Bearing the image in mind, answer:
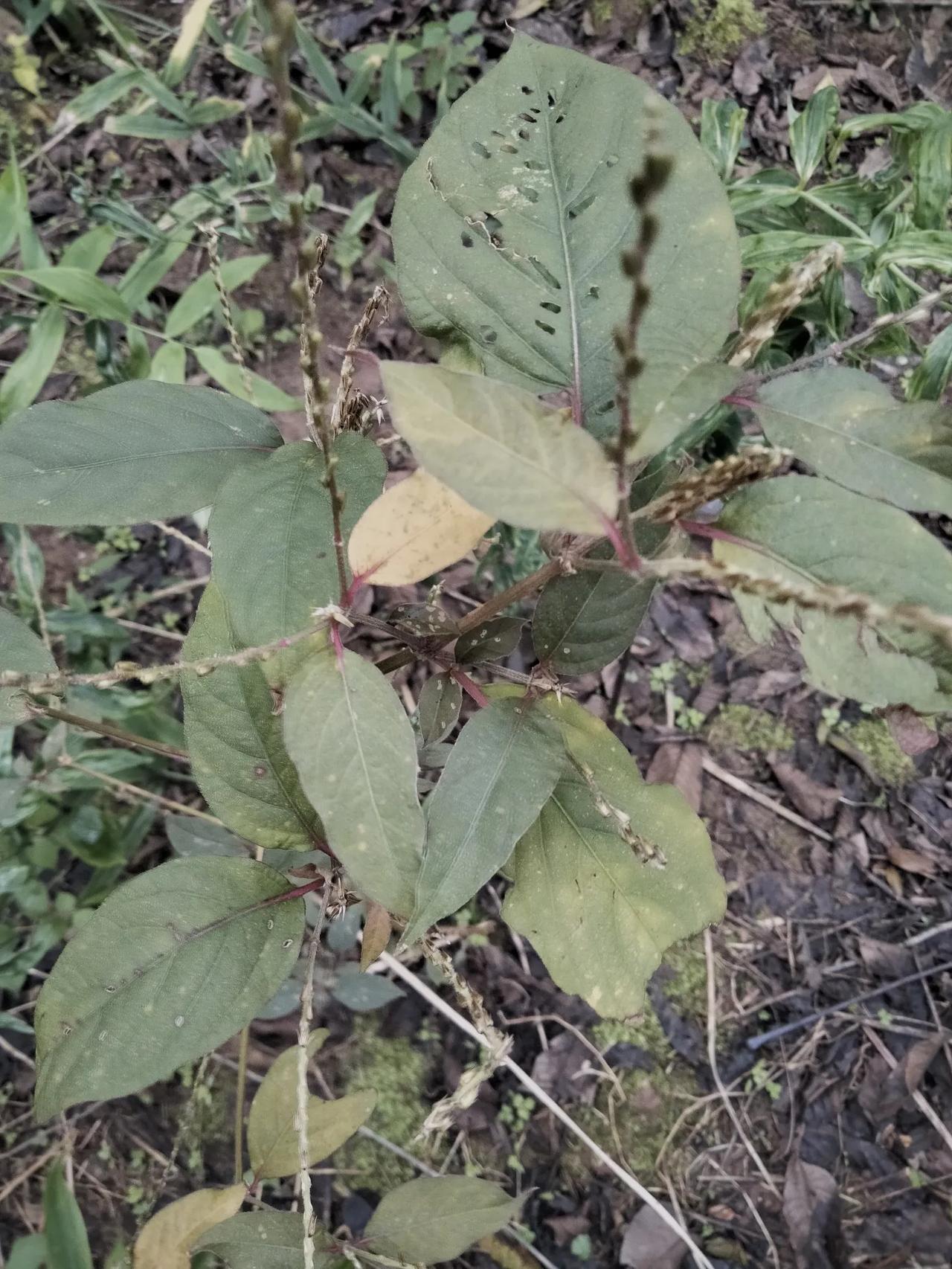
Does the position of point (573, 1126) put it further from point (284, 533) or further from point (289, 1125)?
point (284, 533)

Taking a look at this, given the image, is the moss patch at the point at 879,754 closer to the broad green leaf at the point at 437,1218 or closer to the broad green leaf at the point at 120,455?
the broad green leaf at the point at 437,1218

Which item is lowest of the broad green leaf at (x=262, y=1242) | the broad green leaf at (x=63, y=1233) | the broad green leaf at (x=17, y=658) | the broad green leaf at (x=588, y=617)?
the broad green leaf at (x=63, y=1233)

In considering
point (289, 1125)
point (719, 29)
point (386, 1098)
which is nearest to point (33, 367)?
point (289, 1125)

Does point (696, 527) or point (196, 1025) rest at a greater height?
point (696, 527)

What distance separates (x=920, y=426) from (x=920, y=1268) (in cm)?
170

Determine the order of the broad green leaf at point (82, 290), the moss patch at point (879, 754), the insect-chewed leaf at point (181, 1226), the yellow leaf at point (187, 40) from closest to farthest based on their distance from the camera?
the insect-chewed leaf at point (181, 1226)
the broad green leaf at point (82, 290)
the yellow leaf at point (187, 40)
the moss patch at point (879, 754)

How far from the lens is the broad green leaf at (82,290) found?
53.6 inches

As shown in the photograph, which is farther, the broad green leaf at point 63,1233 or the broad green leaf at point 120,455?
the broad green leaf at point 63,1233

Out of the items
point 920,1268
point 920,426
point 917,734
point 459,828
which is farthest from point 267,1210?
point 920,1268

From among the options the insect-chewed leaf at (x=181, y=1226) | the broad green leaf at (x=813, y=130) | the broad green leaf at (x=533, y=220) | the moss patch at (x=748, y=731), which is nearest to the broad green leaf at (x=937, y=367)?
the broad green leaf at (x=813, y=130)

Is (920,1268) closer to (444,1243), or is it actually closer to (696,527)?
(444,1243)

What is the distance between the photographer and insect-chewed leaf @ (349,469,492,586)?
64 centimetres

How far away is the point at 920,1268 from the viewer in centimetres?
155

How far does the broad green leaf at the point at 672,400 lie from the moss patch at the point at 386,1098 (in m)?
1.46
